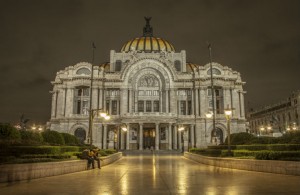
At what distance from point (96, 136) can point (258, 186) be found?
58751mm

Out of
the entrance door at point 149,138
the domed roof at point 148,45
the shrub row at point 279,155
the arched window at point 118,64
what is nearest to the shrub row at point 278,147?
the shrub row at point 279,155

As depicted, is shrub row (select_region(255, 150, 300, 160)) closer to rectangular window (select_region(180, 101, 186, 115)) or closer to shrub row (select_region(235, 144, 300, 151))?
shrub row (select_region(235, 144, 300, 151))

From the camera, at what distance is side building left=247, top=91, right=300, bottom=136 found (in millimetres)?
86875

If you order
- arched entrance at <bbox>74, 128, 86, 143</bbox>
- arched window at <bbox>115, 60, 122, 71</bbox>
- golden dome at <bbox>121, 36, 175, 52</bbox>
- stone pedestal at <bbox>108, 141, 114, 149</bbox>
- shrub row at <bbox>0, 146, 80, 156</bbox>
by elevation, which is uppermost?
golden dome at <bbox>121, 36, 175, 52</bbox>

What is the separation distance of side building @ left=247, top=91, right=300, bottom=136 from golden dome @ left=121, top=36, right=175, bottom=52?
39430 millimetres

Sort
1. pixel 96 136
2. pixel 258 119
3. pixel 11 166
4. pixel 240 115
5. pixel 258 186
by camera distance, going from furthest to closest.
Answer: pixel 258 119, pixel 240 115, pixel 96 136, pixel 11 166, pixel 258 186

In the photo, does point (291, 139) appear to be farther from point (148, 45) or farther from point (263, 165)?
point (148, 45)

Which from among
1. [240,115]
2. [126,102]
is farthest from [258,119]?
[126,102]

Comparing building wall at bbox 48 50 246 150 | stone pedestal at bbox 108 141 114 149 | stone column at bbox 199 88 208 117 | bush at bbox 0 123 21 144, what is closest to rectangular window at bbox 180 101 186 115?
building wall at bbox 48 50 246 150

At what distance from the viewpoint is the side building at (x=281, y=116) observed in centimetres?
8688

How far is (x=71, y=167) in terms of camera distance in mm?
19016

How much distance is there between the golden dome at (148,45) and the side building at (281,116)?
1552 inches

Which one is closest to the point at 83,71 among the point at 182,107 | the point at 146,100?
the point at 146,100

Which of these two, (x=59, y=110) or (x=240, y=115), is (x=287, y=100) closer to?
(x=240, y=115)
